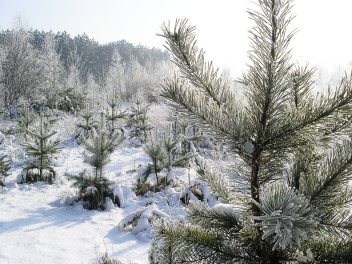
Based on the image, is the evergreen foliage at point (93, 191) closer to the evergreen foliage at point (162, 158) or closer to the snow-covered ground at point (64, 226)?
the snow-covered ground at point (64, 226)

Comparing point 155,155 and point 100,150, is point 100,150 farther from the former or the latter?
point 155,155

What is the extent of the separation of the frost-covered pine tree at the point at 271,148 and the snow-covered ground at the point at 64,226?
2595 mm

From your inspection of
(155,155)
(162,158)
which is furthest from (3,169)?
(162,158)

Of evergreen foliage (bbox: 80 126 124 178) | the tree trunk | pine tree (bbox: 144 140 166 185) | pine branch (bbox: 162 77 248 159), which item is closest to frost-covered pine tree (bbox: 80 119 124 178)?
evergreen foliage (bbox: 80 126 124 178)

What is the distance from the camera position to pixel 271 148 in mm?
1556

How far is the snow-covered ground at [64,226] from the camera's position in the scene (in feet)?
17.6

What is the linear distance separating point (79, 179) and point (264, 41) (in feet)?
25.7

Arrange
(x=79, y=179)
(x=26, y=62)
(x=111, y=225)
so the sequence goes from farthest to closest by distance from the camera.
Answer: (x=26, y=62), (x=79, y=179), (x=111, y=225)

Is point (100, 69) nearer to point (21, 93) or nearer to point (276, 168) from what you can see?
point (21, 93)

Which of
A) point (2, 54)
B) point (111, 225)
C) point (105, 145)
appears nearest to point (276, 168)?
point (111, 225)

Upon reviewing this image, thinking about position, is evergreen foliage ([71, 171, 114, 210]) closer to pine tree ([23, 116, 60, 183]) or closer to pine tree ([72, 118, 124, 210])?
pine tree ([72, 118, 124, 210])

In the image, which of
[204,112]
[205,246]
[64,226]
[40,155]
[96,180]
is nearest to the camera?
[204,112]

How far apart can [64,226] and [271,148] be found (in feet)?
19.7

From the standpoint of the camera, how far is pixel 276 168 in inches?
64.6
